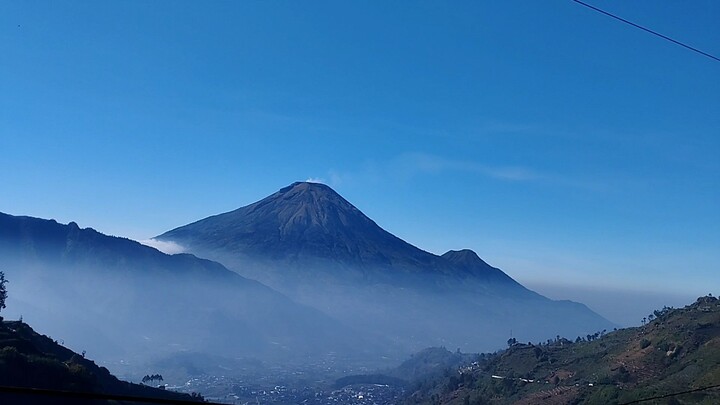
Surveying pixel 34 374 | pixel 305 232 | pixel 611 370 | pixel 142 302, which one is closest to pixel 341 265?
pixel 305 232

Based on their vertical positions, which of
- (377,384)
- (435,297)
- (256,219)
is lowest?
(377,384)

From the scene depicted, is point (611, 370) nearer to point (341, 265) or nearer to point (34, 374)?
point (34, 374)

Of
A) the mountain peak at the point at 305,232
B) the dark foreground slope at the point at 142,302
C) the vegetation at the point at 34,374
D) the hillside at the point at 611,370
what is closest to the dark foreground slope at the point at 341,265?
the mountain peak at the point at 305,232

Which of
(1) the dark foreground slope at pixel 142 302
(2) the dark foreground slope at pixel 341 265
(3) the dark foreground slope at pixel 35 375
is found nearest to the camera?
(3) the dark foreground slope at pixel 35 375

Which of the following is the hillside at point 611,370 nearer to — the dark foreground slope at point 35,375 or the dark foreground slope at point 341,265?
the dark foreground slope at point 35,375

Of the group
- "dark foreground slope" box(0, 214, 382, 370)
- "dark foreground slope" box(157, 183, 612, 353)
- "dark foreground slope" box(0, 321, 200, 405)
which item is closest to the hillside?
"dark foreground slope" box(0, 321, 200, 405)

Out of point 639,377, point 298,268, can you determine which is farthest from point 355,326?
point 639,377

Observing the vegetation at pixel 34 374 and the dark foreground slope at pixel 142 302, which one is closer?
the vegetation at pixel 34 374

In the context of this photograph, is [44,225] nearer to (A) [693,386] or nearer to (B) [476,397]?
(B) [476,397]
